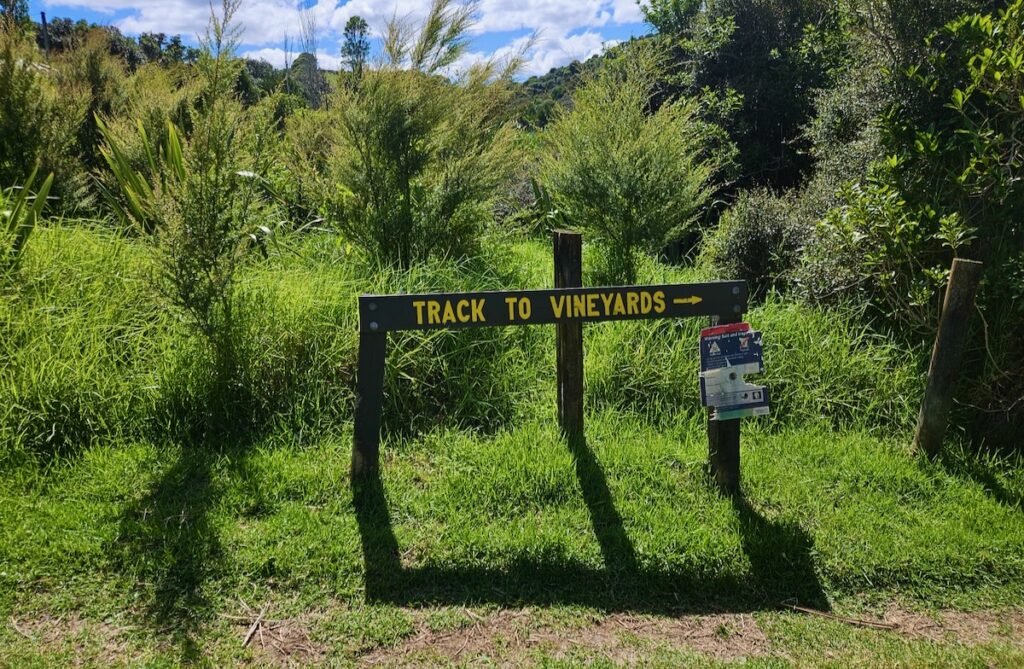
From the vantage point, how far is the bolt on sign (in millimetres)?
3332

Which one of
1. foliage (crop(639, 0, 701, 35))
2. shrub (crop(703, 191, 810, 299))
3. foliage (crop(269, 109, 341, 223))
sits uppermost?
foliage (crop(639, 0, 701, 35))

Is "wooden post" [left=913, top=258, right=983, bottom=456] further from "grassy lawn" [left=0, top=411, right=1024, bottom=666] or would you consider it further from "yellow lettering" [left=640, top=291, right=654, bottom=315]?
"yellow lettering" [left=640, top=291, right=654, bottom=315]

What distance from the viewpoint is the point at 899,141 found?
199 inches

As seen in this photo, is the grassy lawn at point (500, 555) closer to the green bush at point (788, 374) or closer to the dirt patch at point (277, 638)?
the dirt patch at point (277, 638)

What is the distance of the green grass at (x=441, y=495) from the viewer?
2895 mm

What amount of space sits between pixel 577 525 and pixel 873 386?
2557 millimetres

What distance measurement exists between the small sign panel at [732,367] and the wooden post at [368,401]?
1.59 m

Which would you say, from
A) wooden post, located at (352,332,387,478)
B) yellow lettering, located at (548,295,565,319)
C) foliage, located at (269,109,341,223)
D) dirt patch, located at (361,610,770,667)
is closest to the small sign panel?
yellow lettering, located at (548,295,565,319)

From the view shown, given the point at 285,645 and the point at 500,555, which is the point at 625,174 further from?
the point at 285,645

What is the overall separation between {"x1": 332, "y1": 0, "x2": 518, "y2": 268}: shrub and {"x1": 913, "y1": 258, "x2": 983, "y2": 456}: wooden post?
354 centimetres

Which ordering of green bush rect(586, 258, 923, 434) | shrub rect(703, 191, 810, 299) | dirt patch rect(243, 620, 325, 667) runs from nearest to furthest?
1. dirt patch rect(243, 620, 325, 667)
2. green bush rect(586, 258, 923, 434)
3. shrub rect(703, 191, 810, 299)

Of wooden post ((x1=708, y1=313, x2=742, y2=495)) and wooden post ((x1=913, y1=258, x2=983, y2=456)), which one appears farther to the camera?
wooden post ((x1=913, y1=258, x2=983, y2=456))

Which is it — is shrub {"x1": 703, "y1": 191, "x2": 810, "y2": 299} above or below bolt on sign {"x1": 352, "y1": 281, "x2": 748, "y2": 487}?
above

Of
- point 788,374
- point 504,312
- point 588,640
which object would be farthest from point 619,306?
point 788,374
